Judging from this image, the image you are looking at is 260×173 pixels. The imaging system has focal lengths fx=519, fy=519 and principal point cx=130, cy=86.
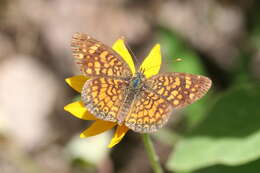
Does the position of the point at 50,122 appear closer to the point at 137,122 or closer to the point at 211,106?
the point at 211,106

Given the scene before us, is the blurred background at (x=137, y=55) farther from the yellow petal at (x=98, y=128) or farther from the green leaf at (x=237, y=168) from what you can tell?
the yellow petal at (x=98, y=128)

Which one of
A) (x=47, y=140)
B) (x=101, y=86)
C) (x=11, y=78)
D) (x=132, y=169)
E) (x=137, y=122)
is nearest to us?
(x=137, y=122)

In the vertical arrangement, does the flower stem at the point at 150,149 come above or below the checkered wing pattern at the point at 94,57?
below

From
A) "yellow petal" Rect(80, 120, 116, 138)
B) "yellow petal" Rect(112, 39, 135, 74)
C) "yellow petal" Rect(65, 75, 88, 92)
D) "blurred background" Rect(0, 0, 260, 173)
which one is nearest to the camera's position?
"yellow petal" Rect(80, 120, 116, 138)

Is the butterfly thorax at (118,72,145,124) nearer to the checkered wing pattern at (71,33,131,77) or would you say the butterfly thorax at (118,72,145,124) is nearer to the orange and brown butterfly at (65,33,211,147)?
the orange and brown butterfly at (65,33,211,147)

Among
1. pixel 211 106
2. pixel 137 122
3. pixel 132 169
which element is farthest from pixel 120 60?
pixel 132 169

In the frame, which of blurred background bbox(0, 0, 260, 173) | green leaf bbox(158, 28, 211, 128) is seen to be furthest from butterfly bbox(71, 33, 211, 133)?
green leaf bbox(158, 28, 211, 128)

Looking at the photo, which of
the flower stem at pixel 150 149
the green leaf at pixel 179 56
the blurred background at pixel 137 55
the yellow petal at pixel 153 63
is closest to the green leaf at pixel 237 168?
the blurred background at pixel 137 55
